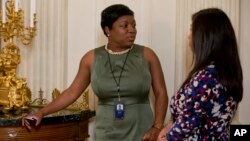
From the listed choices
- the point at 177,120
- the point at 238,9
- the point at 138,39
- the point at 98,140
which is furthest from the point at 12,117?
the point at 238,9

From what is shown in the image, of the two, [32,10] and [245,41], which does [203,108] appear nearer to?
[32,10]

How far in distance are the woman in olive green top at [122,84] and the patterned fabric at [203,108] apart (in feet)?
2.40

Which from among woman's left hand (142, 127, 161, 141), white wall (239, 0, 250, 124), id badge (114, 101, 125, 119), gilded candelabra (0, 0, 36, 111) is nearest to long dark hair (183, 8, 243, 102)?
woman's left hand (142, 127, 161, 141)

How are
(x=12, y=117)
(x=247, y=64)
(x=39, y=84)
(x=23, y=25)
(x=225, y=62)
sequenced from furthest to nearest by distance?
(x=247, y=64) < (x=39, y=84) < (x=23, y=25) < (x=12, y=117) < (x=225, y=62)

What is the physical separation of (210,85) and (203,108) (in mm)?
99

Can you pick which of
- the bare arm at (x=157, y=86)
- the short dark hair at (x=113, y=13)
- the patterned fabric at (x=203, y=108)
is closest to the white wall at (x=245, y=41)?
the bare arm at (x=157, y=86)

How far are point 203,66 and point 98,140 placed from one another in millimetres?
1117

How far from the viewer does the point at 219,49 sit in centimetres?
183

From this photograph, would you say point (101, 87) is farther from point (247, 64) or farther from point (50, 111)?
point (247, 64)

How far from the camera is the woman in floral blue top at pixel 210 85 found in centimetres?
180

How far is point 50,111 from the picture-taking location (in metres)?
2.65

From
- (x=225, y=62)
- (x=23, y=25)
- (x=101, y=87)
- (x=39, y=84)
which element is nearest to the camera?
(x=225, y=62)

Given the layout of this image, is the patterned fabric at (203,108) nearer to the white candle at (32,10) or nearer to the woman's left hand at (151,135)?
the woman's left hand at (151,135)

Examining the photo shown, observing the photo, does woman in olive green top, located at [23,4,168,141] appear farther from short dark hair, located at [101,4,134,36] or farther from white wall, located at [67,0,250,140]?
white wall, located at [67,0,250,140]
